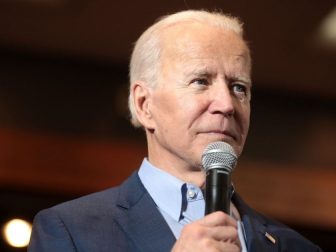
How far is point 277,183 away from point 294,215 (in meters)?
0.19

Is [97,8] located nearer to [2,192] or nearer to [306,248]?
[2,192]

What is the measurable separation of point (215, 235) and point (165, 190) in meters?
0.45

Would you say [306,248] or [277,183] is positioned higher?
[277,183]

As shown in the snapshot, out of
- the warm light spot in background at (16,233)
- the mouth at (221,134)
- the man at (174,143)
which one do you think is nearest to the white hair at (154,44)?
the man at (174,143)

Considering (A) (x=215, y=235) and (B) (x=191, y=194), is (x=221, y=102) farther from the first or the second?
(A) (x=215, y=235)

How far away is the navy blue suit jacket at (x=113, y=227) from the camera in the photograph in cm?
143

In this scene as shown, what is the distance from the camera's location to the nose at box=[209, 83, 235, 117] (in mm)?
1489

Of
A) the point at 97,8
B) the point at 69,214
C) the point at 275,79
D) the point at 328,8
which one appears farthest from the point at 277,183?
the point at 69,214

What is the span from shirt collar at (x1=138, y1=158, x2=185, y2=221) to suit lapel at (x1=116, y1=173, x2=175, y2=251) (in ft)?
0.06

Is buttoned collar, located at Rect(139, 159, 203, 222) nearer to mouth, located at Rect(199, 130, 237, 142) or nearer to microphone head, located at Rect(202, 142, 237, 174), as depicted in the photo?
mouth, located at Rect(199, 130, 237, 142)

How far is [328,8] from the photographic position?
11.0ft

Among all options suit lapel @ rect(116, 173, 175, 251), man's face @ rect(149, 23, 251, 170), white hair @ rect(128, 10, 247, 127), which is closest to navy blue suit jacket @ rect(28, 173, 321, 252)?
suit lapel @ rect(116, 173, 175, 251)

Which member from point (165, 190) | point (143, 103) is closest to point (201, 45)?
point (143, 103)

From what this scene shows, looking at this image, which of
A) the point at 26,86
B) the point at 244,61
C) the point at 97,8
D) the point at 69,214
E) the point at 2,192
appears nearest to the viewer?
the point at 69,214
